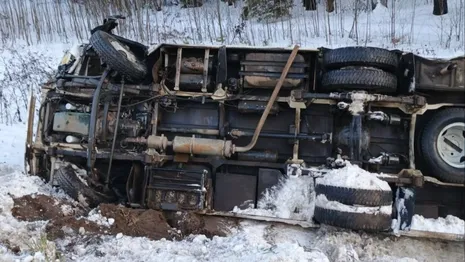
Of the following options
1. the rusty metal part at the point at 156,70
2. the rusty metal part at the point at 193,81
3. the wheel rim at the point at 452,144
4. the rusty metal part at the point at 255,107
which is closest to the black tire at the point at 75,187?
the rusty metal part at the point at 156,70

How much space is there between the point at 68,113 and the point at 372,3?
22.6ft

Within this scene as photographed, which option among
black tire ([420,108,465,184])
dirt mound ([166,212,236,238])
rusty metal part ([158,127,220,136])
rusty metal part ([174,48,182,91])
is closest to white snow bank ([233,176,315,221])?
dirt mound ([166,212,236,238])

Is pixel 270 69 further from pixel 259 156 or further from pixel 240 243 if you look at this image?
pixel 240 243

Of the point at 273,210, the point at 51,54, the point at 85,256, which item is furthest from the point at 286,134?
the point at 51,54

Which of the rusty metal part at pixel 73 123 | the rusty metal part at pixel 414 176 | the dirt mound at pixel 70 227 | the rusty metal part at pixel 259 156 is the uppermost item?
the rusty metal part at pixel 73 123

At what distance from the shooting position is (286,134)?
434 centimetres

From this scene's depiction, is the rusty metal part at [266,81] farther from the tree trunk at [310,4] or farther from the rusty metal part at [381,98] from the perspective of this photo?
the tree trunk at [310,4]

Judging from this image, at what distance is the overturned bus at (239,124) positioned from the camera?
4004mm

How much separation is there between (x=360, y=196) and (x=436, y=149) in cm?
93

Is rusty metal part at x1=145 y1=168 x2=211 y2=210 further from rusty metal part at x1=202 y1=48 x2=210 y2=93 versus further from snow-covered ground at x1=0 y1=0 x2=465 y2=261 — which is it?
rusty metal part at x1=202 y1=48 x2=210 y2=93

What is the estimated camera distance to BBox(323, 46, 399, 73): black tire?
154 inches

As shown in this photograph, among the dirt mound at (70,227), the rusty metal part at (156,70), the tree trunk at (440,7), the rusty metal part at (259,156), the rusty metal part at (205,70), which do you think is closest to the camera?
the dirt mound at (70,227)

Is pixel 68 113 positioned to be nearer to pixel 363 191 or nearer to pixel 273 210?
pixel 273 210

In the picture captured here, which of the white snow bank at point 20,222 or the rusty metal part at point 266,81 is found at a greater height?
the rusty metal part at point 266,81
